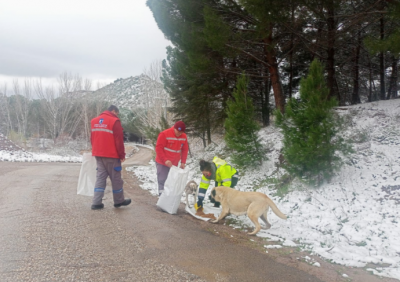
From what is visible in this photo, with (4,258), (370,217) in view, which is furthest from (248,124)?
(4,258)

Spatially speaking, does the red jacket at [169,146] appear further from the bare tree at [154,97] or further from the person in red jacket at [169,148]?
the bare tree at [154,97]

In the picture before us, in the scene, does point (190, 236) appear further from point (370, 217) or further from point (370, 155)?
point (370, 155)

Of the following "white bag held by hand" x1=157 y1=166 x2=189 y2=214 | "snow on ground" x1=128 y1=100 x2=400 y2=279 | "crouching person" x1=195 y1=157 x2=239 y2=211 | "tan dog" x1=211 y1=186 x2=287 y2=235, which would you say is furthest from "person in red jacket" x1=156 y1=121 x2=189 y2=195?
"snow on ground" x1=128 y1=100 x2=400 y2=279

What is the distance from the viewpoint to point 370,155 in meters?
7.77

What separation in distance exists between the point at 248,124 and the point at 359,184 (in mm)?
3616

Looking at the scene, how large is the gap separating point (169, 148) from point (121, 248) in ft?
9.31

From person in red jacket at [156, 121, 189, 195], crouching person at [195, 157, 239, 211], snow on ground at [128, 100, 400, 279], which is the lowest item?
snow on ground at [128, 100, 400, 279]

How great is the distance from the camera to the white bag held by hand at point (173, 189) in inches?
224

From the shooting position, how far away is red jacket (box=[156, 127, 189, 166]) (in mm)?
6090

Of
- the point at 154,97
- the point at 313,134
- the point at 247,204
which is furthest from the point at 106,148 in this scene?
the point at 154,97

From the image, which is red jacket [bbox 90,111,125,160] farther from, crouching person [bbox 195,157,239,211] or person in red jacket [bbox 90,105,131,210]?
crouching person [bbox 195,157,239,211]

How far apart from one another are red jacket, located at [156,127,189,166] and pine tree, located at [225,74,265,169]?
3.13 m

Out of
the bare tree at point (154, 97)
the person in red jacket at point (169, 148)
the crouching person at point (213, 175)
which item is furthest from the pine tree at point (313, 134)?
the bare tree at point (154, 97)

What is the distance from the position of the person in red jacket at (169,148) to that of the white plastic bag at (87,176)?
1.39 meters
